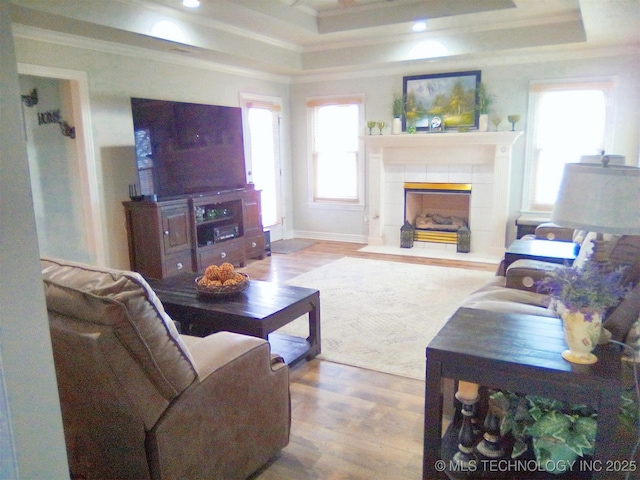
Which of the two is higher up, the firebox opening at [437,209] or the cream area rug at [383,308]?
the firebox opening at [437,209]

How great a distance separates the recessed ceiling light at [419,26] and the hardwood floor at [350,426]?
3.93 metres

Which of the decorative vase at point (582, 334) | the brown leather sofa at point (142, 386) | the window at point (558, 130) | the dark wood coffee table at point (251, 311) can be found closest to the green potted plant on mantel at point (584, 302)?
the decorative vase at point (582, 334)

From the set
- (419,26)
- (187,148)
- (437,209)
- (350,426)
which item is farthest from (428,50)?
(350,426)

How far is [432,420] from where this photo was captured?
1.89 metres

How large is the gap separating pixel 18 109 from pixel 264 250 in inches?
221

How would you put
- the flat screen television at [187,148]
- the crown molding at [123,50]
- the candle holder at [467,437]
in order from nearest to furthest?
the candle holder at [467,437]
the crown molding at [123,50]
the flat screen television at [187,148]

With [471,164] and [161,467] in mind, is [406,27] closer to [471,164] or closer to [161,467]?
[471,164]

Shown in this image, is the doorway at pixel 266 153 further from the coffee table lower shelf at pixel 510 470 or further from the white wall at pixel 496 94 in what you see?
the coffee table lower shelf at pixel 510 470

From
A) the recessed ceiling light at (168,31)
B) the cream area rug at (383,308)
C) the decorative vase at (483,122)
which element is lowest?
the cream area rug at (383,308)

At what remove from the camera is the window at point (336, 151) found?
23.3ft

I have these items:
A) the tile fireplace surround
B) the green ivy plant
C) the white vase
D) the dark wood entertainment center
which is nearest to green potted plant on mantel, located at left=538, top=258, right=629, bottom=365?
the green ivy plant

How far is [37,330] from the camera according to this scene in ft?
2.91

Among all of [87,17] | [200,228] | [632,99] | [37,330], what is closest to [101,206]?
[200,228]

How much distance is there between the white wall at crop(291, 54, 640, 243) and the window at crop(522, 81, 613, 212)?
106 millimetres
